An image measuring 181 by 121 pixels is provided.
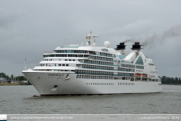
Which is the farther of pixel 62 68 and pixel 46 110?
pixel 62 68

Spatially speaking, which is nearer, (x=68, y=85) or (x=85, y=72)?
(x=68, y=85)

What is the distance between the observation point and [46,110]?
34.9 m

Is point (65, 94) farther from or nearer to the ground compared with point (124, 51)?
nearer to the ground

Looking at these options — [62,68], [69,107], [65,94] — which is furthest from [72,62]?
[69,107]

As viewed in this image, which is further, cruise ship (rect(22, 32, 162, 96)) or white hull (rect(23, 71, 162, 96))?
cruise ship (rect(22, 32, 162, 96))

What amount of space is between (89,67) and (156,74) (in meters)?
29.8

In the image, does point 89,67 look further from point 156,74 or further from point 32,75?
point 156,74

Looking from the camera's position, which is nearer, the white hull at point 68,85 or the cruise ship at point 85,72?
the white hull at point 68,85

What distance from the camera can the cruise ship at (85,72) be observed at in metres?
48.4

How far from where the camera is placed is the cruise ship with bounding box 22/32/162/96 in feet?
159

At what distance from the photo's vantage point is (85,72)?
171 feet

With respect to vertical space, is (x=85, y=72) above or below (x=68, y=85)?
above

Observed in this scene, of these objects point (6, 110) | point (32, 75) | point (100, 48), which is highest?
point (100, 48)

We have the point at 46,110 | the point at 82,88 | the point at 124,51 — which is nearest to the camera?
the point at 46,110
